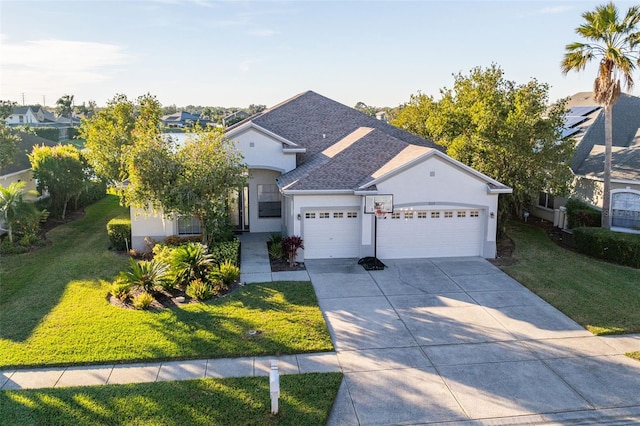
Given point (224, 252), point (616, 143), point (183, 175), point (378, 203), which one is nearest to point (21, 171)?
point (183, 175)

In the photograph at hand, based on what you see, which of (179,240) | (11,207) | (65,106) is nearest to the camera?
(179,240)

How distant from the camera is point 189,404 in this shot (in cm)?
884

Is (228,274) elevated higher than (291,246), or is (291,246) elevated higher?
(291,246)

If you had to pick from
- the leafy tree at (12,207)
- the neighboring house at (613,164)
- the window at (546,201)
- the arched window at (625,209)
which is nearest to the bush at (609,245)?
the arched window at (625,209)

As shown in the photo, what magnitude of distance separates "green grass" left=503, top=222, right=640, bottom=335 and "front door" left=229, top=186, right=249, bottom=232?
11159mm

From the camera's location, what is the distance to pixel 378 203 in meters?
17.5

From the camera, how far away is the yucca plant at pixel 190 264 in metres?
14.7

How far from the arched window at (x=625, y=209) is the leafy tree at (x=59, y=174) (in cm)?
2529

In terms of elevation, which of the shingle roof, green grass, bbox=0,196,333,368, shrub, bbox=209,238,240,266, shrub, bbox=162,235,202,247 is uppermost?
the shingle roof

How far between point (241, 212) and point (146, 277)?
8077mm

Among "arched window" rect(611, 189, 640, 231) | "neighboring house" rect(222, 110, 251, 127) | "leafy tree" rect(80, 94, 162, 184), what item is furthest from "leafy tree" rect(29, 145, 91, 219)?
"arched window" rect(611, 189, 640, 231)

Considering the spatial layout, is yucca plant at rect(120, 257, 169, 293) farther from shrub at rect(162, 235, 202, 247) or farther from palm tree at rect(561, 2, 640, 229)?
palm tree at rect(561, 2, 640, 229)

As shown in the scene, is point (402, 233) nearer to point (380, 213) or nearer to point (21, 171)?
point (380, 213)

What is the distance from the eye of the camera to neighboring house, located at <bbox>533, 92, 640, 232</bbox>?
808 inches
